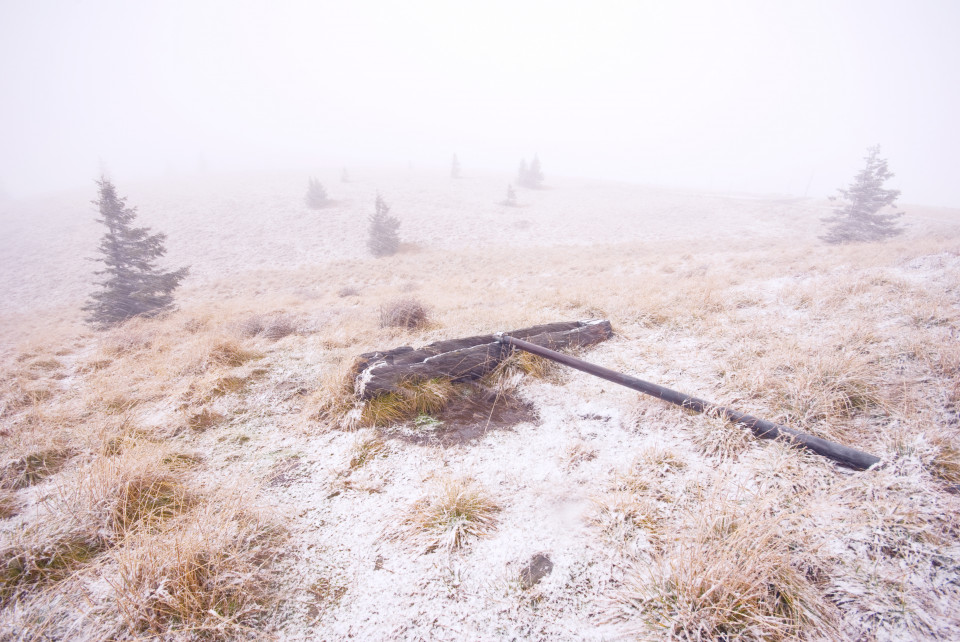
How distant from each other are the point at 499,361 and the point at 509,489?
188 cm

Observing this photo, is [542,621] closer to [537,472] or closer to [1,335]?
[537,472]

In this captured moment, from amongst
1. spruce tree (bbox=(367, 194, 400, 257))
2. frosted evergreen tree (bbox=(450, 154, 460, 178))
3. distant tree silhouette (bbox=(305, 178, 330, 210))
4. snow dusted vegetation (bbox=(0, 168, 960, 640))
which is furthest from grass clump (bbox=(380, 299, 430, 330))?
frosted evergreen tree (bbox=(450, 154, 460, 178))

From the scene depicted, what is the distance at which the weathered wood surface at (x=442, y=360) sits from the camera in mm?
3584

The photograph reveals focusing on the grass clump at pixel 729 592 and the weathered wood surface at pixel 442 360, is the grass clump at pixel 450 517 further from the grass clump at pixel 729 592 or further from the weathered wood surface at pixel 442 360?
the weathered wood surface at pixel 442 360

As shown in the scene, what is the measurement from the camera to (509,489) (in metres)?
2.46

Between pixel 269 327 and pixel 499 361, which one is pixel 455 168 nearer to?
pixel 269 327

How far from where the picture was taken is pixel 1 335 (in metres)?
13.4

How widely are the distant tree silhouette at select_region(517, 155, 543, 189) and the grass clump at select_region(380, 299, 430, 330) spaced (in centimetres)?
4527

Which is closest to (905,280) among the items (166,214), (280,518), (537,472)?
(537,472)

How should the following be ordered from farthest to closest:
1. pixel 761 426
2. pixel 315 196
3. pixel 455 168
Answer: pixel 455 168 < pixel 315 196 < pixel 761 426

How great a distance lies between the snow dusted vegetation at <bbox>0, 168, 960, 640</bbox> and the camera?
1589 mm

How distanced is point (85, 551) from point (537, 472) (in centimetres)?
289

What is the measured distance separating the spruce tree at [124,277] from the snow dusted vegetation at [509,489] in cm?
600

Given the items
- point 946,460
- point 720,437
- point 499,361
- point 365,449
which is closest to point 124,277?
point 365,449
